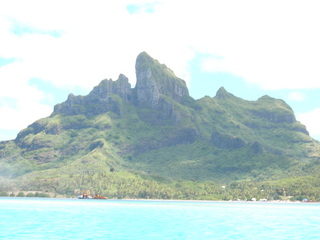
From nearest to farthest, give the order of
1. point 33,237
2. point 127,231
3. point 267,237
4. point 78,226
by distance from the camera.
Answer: point 33,237 → point 267,237 → point 127,231 → point 78,226

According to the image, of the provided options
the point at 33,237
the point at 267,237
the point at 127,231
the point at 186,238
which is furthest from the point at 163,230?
the point at 33,237

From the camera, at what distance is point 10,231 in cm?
9488

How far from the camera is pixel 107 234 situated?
307ft

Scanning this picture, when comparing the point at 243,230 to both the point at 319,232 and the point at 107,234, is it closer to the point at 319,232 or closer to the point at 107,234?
the point at 319,232

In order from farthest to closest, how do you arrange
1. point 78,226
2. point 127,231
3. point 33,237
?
point 78,226, point 127,231, point 33,237

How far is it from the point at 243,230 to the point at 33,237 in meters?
48.1

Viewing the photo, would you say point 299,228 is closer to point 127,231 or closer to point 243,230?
point 243,230

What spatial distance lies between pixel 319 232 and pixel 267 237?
1827cm

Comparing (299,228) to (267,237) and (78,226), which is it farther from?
(78,226)

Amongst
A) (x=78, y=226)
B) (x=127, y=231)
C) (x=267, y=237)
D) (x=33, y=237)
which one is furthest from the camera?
(x=78, y=226)

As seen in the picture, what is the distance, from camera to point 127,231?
100m

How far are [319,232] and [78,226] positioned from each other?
56.7 m

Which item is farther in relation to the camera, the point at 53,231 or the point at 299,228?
the point at 299,228

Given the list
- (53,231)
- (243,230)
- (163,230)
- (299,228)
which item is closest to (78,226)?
(53,231)
